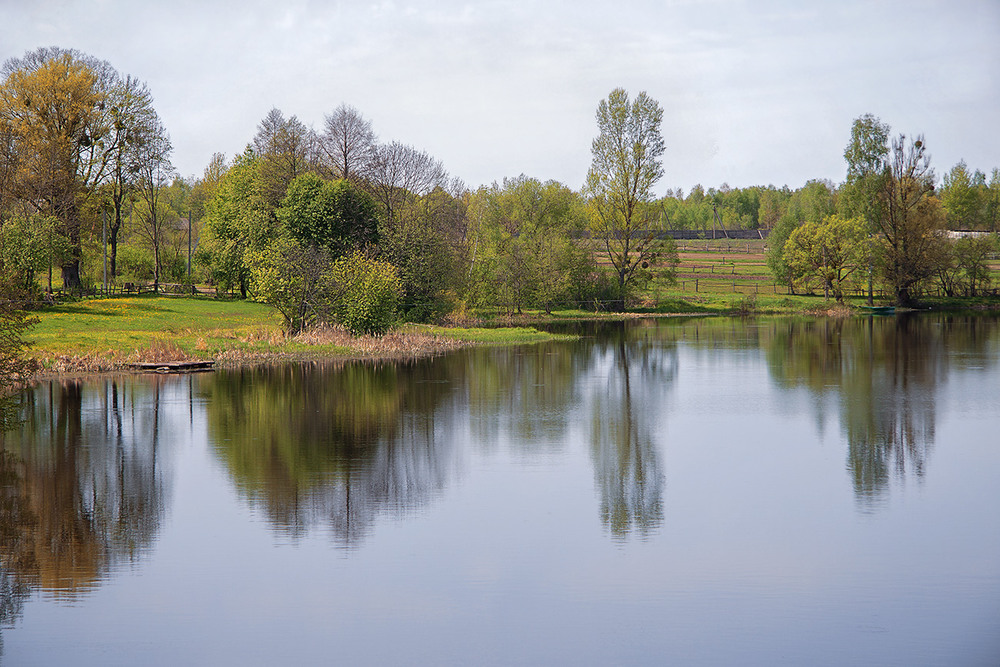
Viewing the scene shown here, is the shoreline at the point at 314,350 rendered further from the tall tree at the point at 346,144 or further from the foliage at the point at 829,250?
the foliage at the point at 829,250

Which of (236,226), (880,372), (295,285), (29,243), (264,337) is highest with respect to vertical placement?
(236,226)

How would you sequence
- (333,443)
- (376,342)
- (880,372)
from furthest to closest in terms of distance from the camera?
(376,342), (880,372), (333,443)

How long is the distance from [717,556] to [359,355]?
27.0 meters

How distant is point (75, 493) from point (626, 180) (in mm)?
59139

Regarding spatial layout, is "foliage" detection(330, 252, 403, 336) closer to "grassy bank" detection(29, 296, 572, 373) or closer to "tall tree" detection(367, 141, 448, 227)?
"grassy bank" detection(29, 296, 572, 373)

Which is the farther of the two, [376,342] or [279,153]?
[279,153]

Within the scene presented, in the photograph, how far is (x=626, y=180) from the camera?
69688 mm

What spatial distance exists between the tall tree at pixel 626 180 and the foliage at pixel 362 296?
32.9 meters

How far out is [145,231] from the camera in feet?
258

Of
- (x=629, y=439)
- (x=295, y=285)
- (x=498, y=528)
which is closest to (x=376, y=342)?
(x=295, y=285)

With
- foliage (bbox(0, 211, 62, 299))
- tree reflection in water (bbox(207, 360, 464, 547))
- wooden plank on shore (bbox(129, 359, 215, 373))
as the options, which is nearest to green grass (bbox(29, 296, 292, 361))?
wooden plank on shore (bbox(129, 359, 215, 373))

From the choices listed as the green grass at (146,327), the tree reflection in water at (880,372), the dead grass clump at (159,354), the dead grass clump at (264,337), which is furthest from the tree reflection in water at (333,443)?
the tree reflection in water at (880,372)

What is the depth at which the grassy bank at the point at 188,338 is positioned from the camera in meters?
31.8

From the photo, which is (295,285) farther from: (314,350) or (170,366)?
(170,366)
